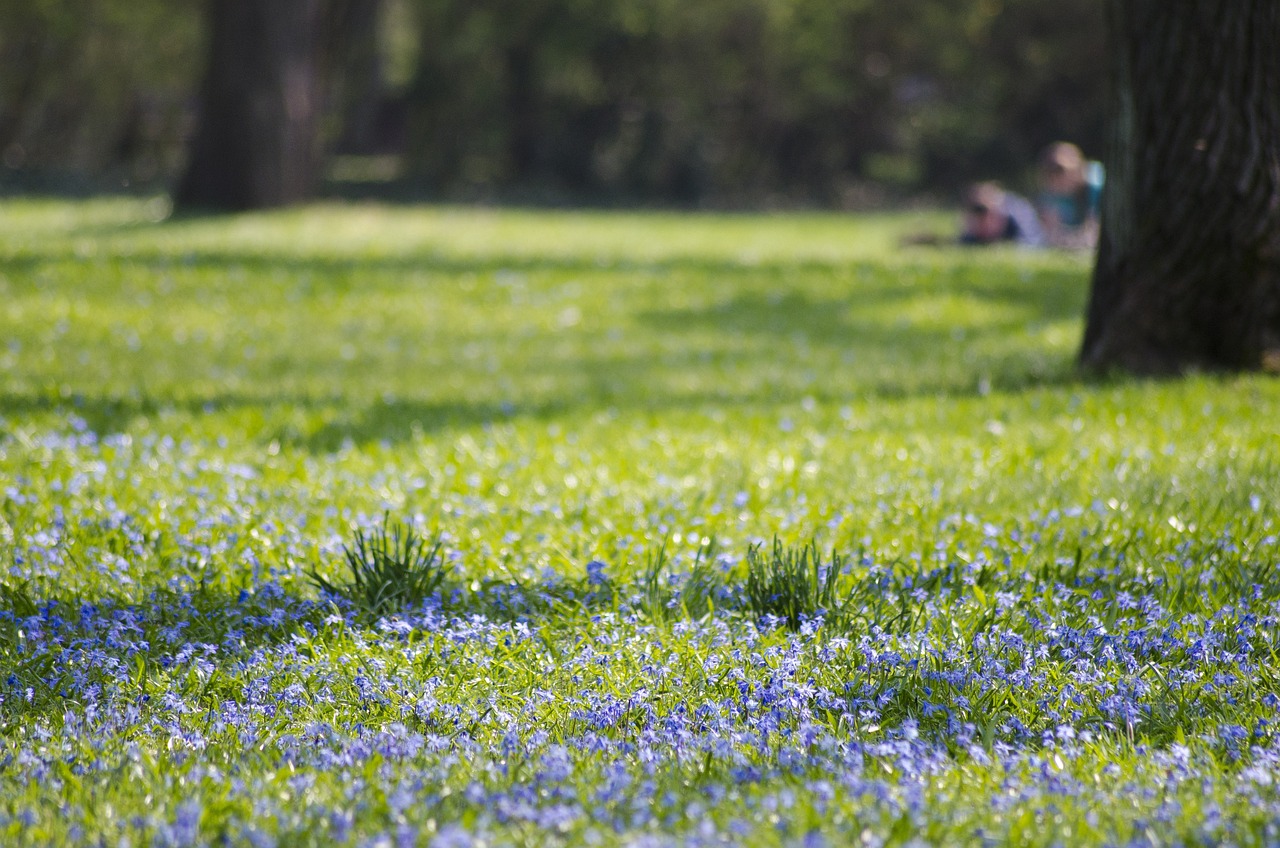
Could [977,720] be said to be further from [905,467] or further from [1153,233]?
[1153,233]

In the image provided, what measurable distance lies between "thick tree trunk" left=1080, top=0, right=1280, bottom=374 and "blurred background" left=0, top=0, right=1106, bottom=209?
63.9 ft

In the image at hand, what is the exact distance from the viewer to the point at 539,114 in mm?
27359

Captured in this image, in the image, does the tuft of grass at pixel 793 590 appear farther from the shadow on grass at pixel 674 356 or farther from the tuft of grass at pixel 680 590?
the shadow on grass at pixel 674 356

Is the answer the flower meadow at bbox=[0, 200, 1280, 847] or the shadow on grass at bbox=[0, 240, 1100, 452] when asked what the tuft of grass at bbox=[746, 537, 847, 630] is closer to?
the flower meadow at bbox=[0, 200, 1280, 847]

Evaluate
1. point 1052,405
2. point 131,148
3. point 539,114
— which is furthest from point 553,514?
point 131,148

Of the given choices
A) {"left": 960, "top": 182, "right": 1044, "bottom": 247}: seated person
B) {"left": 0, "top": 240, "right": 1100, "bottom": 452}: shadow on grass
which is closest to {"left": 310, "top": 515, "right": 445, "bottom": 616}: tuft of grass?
{"left": 0, "top": 240, "right": 1100, "bottom": 452}: shadow on grass

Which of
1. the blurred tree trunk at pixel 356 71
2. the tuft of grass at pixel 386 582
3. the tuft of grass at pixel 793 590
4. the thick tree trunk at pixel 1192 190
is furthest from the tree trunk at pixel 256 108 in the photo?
the tuft of grass at pixel 793 590

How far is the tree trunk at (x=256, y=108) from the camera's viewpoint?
48.0 ft

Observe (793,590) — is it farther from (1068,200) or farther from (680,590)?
(1068,200)

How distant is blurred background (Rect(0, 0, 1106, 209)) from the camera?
26266mm

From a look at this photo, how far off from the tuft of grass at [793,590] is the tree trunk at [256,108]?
517 inches

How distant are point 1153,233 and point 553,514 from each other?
3.76m

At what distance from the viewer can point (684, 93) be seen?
88.9ft

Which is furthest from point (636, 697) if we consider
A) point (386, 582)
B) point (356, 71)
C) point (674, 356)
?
point (356, 71)
